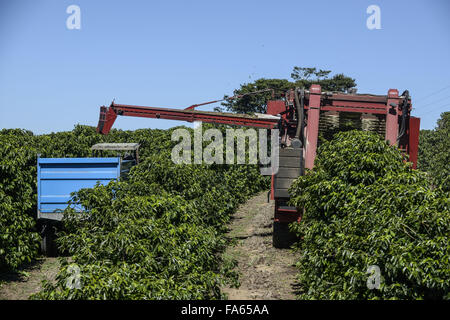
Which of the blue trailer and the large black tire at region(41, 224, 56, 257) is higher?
the blue trailer

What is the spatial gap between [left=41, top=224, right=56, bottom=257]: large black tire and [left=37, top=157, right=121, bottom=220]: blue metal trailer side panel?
67cm

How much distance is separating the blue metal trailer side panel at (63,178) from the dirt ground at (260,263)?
373cm

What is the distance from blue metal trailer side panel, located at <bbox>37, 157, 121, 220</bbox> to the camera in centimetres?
1171

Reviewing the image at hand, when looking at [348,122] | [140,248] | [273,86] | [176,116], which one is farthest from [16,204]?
[273,86]

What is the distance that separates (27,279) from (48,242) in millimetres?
2008

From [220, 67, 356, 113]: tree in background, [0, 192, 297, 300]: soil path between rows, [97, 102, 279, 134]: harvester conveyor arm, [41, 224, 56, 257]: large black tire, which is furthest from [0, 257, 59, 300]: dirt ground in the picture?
[220, 67, 356, 113]: tree in background

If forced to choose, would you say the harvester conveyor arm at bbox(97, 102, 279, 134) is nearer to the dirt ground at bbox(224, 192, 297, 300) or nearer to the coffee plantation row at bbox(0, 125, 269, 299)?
the coffee plantation row at bbox(0, 125, 269, 299)

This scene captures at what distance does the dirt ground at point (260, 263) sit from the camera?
9.01 m

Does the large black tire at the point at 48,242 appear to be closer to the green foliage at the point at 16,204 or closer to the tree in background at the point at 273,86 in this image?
the green foliage at the point at 16,204

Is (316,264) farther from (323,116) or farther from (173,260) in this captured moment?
(323,116)

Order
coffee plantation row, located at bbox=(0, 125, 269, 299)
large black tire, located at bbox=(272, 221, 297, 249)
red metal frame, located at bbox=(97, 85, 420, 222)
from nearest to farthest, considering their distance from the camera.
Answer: coffee plantation row, located at bbox=(0, 125, 269, 299) < red metal frame, located at bbox=(97, 85, 420, 222) < large black tire, located at bbox=(272, 221, 297, 249)

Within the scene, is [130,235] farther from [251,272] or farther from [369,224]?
[251,272]

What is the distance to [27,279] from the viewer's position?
10328mm

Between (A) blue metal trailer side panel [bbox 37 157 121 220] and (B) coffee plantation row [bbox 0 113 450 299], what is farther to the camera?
(A) blue metal trailer side panel [bbox 37 157 121 220]
